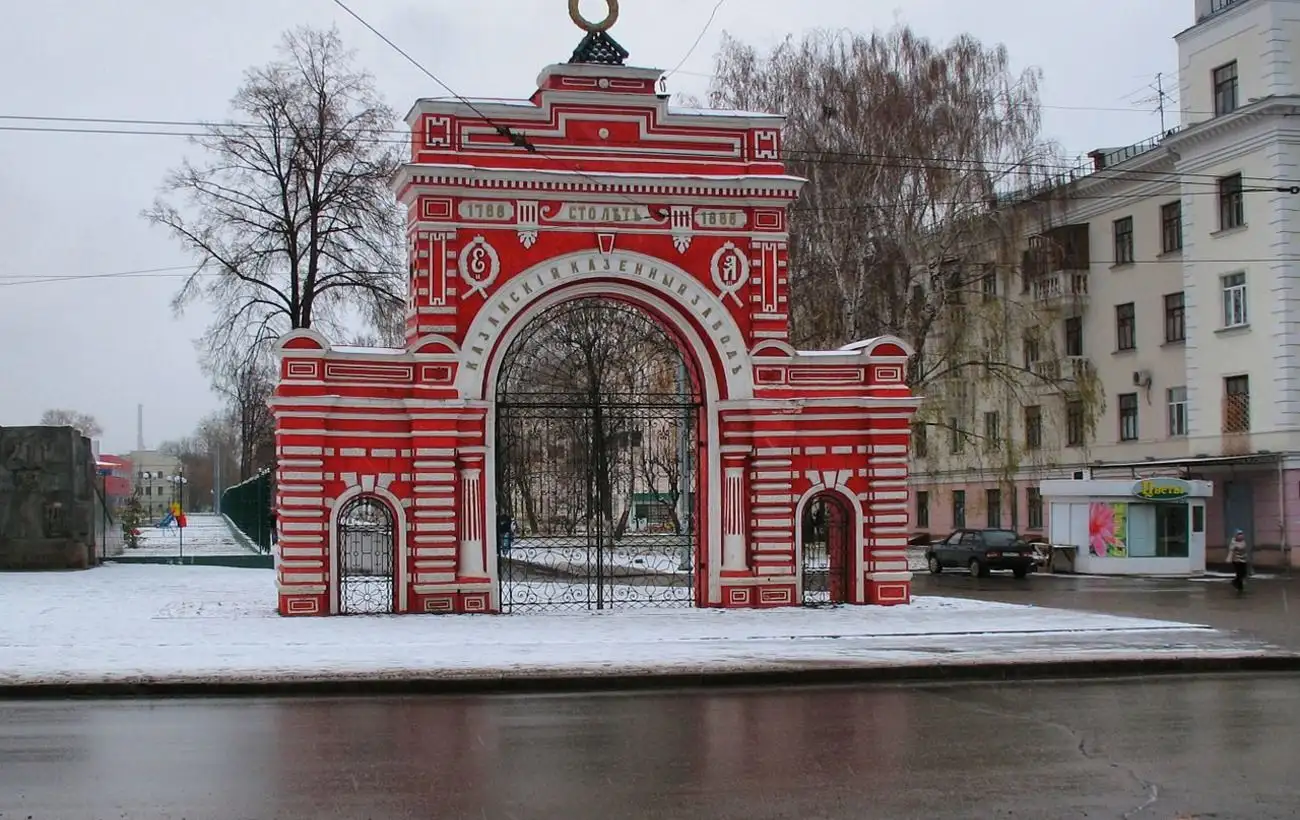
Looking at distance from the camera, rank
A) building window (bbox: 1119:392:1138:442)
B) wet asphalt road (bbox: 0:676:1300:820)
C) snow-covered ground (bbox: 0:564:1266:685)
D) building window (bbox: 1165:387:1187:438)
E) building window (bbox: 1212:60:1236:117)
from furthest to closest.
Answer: building window (bbox: 1119:392:1138:442)
building window (bbox: 1165:387:1187:438)
building window (bbox: 1212:60:1236:117)
snow-covered ground (bbox: 0:564:1266:685)
wet asphalt road (bbox: 0:676:1300:820)

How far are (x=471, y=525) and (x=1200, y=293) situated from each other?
26504mm

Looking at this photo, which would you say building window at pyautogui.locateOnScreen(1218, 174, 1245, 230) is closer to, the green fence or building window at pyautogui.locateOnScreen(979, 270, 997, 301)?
building window at pyautogui.locateOnScreen(979, 270, 997, 301)

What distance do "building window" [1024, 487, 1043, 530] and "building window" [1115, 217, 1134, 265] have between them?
8256 millimetres

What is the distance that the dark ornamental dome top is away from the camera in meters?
23.8

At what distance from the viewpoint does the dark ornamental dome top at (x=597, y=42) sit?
23828 mm

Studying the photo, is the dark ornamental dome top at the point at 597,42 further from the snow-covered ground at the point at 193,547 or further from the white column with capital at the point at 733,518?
the snow-covered ground at the point at 193,547

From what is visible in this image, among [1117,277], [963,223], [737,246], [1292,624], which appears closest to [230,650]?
[737,246]

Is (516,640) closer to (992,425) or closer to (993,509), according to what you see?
(992,425)

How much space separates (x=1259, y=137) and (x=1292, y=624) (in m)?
20.4

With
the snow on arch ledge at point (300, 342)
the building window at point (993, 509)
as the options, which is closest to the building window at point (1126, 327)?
the building window at point (993, 509)

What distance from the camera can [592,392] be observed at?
2503 cm

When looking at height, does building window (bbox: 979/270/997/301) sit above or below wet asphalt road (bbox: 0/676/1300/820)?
above

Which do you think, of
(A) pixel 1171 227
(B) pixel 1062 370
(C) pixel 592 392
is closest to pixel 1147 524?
(B) pixel 1062 370

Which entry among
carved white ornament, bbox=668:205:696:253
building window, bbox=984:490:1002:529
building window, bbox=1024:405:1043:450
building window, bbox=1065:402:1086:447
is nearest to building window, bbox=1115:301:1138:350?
building window, bbox=1065:402:1086:447
